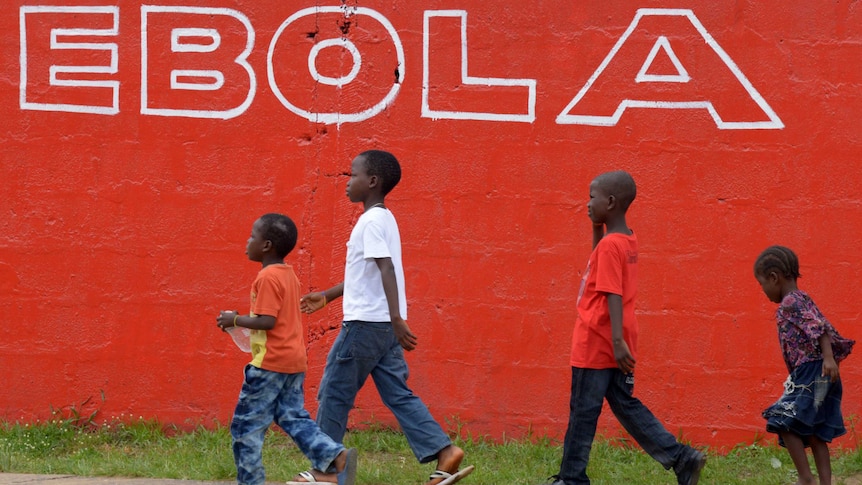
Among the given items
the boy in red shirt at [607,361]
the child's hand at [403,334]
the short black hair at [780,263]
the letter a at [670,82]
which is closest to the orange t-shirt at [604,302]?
the boy in red shirt at [607,361]

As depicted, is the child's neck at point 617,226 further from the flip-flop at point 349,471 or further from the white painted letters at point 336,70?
the flip-flop at point 349,471

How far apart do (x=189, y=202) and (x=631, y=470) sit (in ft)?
8.87

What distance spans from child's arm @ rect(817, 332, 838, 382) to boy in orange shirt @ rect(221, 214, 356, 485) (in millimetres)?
1999

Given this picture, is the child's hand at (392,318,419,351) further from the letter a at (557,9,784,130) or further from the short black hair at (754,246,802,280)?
the letter a at (557,9,784,130)

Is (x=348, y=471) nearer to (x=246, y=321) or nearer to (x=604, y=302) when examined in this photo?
(x=246, y=321)

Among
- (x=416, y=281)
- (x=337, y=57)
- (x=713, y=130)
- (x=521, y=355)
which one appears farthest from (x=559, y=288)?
(x=337, y=57)

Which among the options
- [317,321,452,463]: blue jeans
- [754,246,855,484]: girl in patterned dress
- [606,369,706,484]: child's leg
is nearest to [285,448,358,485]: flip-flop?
[317,321,452,463]: blue jeans

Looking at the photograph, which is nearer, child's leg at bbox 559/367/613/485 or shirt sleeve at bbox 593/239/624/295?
shirt sleeve at bbox 593/239/624/295

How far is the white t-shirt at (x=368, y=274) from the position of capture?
4707mm

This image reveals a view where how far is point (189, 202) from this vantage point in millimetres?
5941

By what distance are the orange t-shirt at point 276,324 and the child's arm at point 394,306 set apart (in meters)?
0.40

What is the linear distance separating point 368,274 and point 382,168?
1.59ft

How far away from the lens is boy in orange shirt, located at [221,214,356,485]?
457 centimetres

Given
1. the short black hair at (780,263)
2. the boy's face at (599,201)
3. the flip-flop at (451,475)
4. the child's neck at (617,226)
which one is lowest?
the flip-flop at (451,475)
